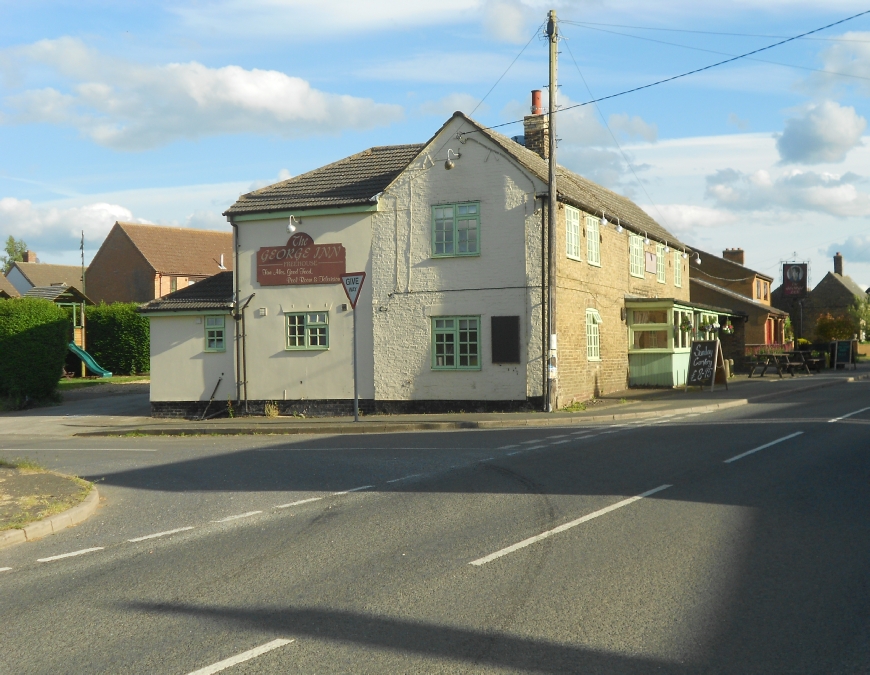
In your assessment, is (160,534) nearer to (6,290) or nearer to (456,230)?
(456,230)

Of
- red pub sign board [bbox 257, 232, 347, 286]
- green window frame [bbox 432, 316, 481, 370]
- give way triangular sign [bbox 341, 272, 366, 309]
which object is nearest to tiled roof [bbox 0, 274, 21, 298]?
red pub sign board [bbox 257, 232, 347, 286]

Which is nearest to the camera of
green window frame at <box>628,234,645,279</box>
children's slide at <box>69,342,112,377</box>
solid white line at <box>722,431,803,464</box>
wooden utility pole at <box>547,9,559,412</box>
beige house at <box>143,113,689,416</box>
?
solid white line at <box>722,431,803,464</box>

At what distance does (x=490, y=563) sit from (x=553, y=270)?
15.3m

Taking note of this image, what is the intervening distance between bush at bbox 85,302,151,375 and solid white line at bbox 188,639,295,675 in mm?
41256

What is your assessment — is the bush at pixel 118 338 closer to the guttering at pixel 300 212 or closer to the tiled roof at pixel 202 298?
the tiled roof at pixel 202 298

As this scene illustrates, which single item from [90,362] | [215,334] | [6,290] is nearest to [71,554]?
[215,334]

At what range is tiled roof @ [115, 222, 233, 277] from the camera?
6175 cm

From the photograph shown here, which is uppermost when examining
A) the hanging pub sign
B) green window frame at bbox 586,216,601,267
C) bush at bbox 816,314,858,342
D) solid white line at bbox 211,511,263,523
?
the hanging pub sign

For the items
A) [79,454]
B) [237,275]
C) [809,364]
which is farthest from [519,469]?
[809,364]

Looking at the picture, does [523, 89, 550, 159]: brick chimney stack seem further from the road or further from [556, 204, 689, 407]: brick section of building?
the road

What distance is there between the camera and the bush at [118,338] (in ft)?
146

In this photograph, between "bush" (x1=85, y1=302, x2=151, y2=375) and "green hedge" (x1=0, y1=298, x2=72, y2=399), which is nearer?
"green hedge" (x1=0, y1=298, x2=72, y2=399)

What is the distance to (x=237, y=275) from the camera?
25484mm

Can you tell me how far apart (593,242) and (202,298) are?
11662mm
